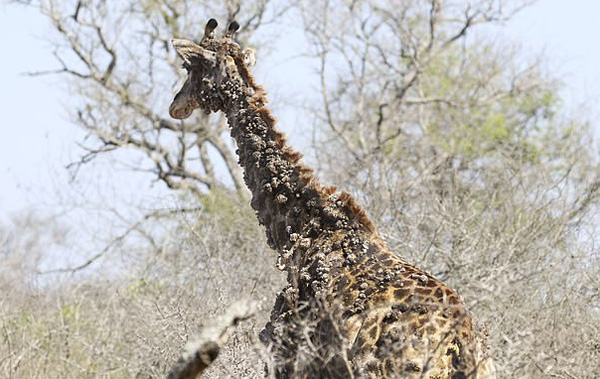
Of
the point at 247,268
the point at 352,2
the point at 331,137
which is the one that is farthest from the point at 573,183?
the point at 352,2

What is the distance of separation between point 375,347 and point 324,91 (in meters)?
17.1

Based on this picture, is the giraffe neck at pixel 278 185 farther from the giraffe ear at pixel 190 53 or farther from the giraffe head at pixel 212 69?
the giraffe ear at pixel 190 53

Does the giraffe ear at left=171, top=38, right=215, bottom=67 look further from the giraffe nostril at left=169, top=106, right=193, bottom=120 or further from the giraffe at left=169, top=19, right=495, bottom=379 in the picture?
the giraffe nostril at left=169, top=106, right=193, bottom=120

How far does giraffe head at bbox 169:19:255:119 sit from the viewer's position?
6863 millimetres

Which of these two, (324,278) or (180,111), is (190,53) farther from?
(324,278)

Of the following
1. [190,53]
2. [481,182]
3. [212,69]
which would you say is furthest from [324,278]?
[481,182]

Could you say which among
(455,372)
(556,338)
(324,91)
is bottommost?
(556,338)

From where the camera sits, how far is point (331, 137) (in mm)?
21406

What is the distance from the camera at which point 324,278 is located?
555 centimetres

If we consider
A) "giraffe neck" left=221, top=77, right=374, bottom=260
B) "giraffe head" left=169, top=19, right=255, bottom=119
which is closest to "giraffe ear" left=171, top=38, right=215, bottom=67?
"giraffe head" left=169, top=19, right=255, bottom=119

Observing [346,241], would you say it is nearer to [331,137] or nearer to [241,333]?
[241,333]

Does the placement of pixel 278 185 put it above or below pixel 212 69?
below

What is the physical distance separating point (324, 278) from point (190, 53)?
89.5 inches

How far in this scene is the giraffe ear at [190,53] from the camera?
702cm
